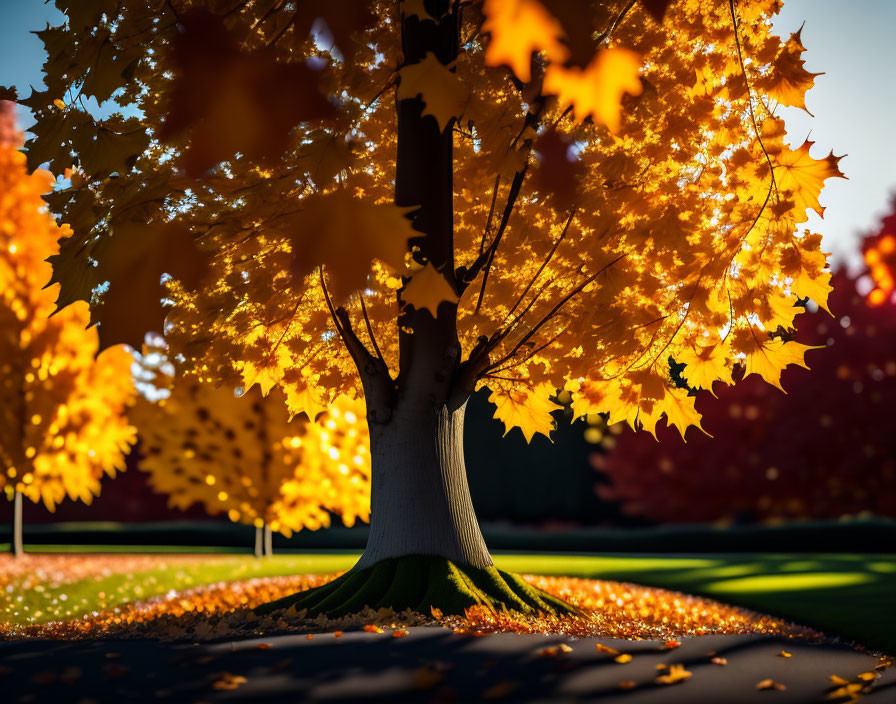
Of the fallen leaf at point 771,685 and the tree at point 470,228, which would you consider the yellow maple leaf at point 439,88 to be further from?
the fallen leaf at point 771,685

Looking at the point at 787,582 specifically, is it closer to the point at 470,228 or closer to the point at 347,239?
the point at 470,228

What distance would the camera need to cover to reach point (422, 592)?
6.26 metres

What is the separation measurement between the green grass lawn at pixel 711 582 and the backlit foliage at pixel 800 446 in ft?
6.95

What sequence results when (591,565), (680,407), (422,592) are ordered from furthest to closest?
(591,565) → (680,407) → (422,592)

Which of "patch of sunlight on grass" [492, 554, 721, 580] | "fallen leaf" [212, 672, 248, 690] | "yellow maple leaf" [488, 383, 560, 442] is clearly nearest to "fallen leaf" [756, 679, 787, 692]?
"fallen leaf" [212, 672, 248, 690]

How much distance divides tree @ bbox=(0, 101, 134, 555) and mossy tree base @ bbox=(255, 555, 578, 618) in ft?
32.1

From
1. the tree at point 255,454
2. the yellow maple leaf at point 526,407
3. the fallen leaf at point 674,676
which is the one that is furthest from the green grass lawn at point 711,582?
the fallen leaf at point 674,676

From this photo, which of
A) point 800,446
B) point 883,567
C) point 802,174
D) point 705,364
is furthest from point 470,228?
point 800,446

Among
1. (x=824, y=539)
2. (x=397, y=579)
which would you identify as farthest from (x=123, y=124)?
(x=824, y=539)

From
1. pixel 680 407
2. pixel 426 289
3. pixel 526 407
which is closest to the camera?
pixel 426 289

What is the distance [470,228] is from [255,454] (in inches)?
326

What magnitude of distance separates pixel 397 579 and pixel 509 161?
3.52 meters

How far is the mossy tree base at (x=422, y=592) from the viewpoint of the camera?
6.07 metres

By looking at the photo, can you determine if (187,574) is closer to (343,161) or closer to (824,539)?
(343,161)
